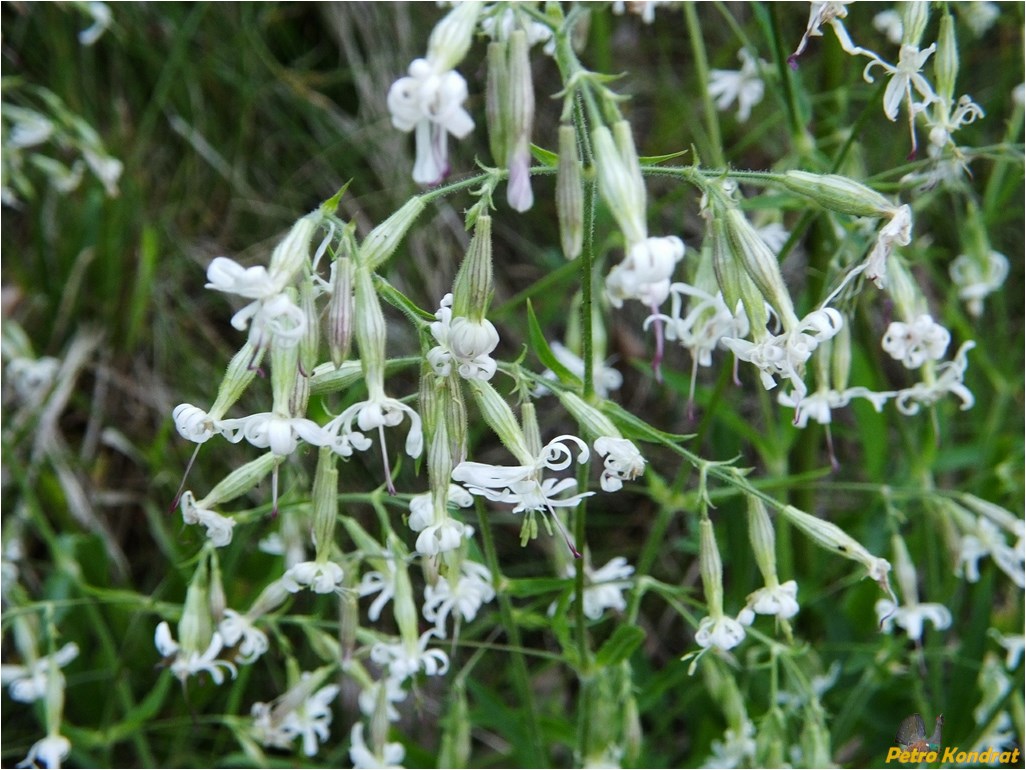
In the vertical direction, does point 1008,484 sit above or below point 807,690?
above

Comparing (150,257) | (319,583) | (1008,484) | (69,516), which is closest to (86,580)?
(69,516)

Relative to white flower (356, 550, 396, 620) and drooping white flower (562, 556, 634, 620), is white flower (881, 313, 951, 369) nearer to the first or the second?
drooping white flower (562, 556, 634, 620)

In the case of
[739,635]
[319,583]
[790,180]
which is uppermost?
[790,180]

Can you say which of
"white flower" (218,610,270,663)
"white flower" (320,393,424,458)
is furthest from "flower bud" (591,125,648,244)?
"white flower" (218,610,270,663)

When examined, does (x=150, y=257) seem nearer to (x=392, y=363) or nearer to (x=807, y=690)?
(x=392, y=363)

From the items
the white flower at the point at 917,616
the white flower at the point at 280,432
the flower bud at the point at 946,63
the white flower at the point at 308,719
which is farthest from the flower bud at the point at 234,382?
the white flower at the point at 917,616

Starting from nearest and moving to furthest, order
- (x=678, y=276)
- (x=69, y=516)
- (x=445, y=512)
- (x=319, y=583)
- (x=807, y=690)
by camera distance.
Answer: (x=445, y=512) < (x=319, y=583) < (x=807, y=690) < (x=69, y=516) < (x=678, y=276)
